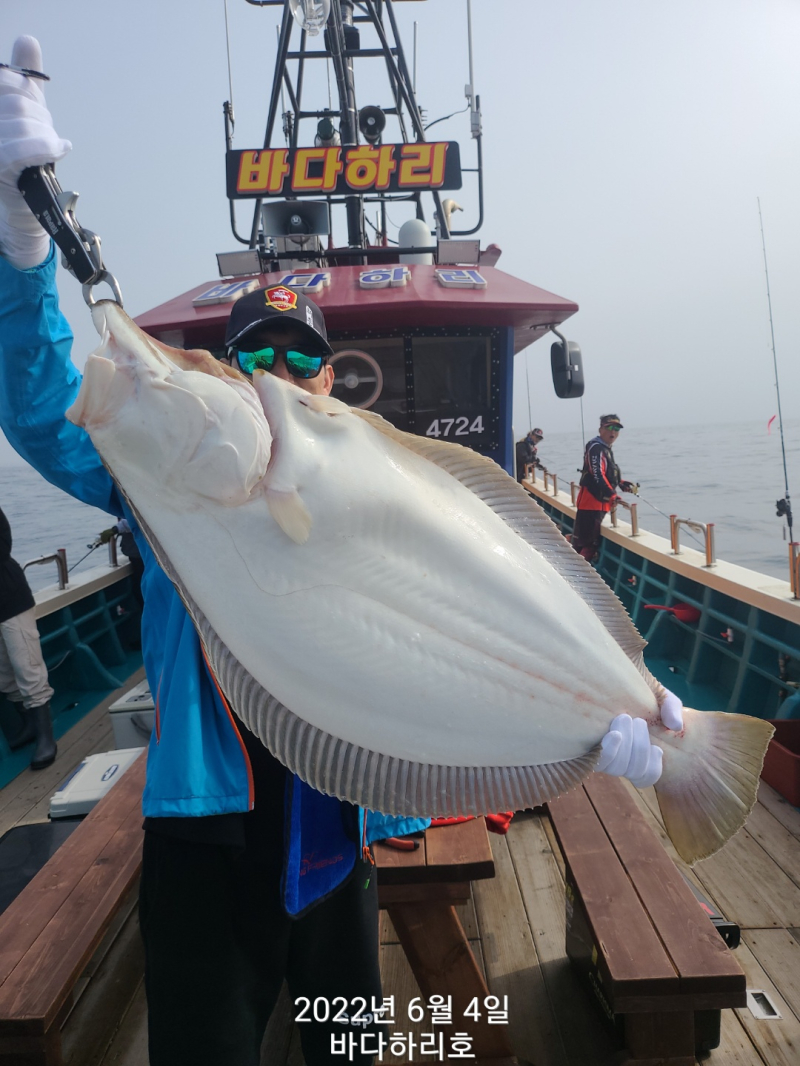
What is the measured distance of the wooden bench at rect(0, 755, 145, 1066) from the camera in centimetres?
159

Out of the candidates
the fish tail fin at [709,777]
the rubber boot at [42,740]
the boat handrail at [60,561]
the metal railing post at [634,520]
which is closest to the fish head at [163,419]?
the fish tail fin at [709,777]

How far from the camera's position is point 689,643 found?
601 cm

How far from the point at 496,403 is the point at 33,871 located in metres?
4.06

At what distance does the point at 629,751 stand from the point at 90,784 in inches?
111

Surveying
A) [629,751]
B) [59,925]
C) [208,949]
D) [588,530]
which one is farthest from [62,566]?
[588,530]

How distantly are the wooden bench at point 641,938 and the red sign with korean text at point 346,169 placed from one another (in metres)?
5.24

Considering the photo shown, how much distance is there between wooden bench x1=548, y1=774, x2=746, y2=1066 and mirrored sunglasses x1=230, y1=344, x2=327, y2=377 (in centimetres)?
167

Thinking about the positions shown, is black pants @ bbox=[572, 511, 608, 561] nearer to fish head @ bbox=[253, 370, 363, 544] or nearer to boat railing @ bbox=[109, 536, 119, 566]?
boat railing @ bbox=[109, 536, 119, 566]

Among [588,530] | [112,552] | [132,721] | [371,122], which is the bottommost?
[132,721]

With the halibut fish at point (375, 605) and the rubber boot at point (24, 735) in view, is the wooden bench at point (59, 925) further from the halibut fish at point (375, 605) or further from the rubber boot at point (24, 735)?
the rubber boot at point (24, 735)

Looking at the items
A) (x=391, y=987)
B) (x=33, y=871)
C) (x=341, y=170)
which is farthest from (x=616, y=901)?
(x=341, y=170)

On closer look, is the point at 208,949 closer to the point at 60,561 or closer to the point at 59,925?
the point at 59,925

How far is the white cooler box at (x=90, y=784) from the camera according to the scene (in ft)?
9.92

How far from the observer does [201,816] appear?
49.7 inches
